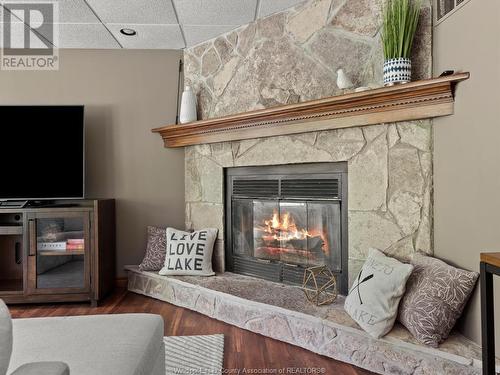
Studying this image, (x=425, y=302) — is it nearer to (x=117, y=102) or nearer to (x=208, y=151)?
(x=208, y=151)

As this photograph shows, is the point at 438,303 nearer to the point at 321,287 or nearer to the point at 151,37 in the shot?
the point at 321,287

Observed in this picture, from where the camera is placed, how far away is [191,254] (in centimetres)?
322

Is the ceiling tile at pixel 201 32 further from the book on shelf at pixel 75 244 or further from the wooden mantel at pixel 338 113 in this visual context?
the book on shelf at pixel 75 244

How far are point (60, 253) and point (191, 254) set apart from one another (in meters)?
1.08

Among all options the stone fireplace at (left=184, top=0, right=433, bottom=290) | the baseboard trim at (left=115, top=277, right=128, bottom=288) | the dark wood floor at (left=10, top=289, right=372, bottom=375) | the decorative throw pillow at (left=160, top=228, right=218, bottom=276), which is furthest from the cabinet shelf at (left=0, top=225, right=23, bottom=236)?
the stone fireplace at (left=184, top=0, right=433, bottom=290)

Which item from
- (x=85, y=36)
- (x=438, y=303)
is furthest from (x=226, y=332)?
(x=85, y=36)

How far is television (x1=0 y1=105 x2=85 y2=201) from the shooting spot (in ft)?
10.7

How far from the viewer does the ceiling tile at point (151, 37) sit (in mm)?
3139

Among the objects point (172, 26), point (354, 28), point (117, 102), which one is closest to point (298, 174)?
point (354, 28)

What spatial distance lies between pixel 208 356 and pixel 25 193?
7.32 feet

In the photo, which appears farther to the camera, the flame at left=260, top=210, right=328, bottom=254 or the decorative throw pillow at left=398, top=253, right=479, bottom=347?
the flame at left=260, top=210, right=328, bottom=254

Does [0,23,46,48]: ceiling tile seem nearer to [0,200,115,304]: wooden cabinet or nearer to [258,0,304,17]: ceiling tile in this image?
[0,200,115,304]: wooden cabinet

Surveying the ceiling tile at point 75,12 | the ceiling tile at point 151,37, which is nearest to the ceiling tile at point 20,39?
the ceiling tile at point 75,12

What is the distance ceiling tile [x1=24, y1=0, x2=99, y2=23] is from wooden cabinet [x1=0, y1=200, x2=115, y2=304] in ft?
4.73
